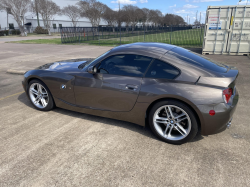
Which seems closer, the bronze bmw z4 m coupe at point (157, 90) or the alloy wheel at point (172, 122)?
the bronze bmw z4 m coupe at point (157, 90)

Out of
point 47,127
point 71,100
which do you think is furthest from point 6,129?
point 71,100

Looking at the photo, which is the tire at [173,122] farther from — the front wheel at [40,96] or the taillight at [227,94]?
the front wheel at [40,96]

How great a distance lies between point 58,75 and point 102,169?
215 cm

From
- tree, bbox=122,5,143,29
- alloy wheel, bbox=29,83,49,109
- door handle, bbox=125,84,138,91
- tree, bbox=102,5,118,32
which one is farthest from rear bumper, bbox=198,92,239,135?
tree, bbox=122,5,143,29

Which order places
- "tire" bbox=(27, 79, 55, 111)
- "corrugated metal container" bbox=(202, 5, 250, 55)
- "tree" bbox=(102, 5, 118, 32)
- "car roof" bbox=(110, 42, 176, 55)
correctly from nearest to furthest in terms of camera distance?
"car roof" bbox=(110, 42, 176, 55), "tire" bbox=(27, 79, 55, 111), "corrugated metal container" bbox=(202, 5, 250, 55), "tree" bbox=(102, 5, 118, 32)

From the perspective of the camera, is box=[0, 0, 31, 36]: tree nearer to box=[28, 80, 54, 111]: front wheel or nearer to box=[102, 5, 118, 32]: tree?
box=[102, 5, 118, 32]: tree

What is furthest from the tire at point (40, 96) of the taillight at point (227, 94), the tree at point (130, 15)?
the tree at point (130, 15)

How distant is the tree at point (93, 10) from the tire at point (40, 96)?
50242 mm

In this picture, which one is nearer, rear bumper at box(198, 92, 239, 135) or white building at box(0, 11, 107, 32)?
rear bumper at box(198, 92, 239, 135)

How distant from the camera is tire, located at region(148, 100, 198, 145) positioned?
113 inches

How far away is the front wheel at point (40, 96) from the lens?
4.17 meters

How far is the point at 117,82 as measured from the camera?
3297mm

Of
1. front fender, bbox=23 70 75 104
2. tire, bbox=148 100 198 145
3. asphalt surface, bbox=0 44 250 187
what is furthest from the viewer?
front fender, bbox=23 70 75 104

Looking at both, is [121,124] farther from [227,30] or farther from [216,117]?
[227,30]
